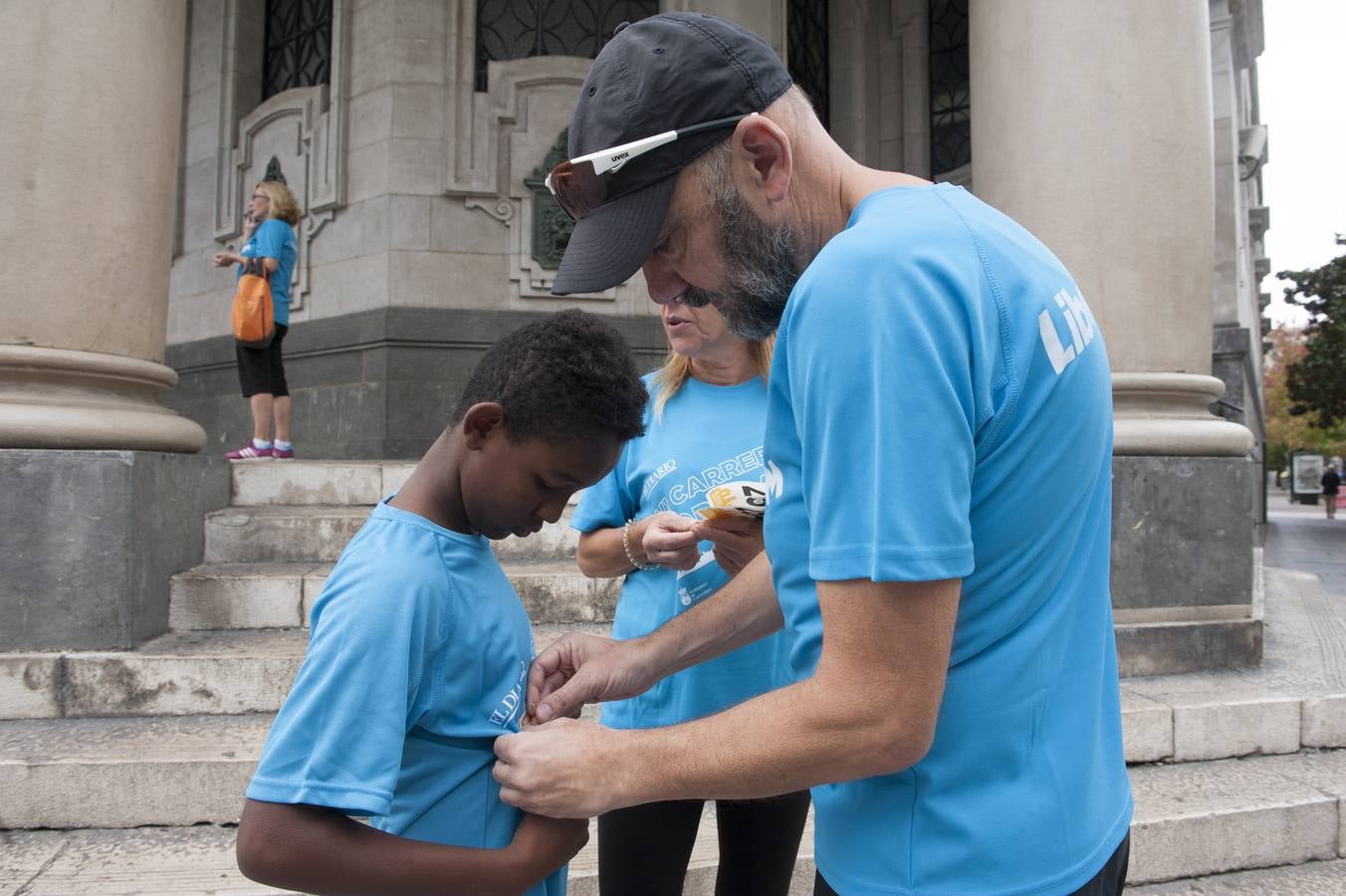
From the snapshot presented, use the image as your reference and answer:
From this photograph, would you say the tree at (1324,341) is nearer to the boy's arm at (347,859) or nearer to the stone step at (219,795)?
the stone step at (219,795)

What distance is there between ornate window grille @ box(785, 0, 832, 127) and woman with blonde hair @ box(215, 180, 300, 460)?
5.31 meters

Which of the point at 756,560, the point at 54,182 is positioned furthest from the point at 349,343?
the point at 756,560

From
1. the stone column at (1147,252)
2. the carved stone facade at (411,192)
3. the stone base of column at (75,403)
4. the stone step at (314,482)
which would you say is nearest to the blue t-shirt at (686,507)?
the stone base of column at (75,403)

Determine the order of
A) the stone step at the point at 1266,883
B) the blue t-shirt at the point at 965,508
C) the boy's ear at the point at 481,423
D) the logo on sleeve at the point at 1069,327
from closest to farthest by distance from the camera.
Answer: the blue t-shirt at the point at 965,508
the logo on sleeve at the point at 1069,327
the boy's ear at the point at 481,423
the stone step at the point at 1266,883

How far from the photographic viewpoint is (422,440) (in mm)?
7973

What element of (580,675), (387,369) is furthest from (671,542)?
(387,369)

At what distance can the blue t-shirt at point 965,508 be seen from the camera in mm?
974

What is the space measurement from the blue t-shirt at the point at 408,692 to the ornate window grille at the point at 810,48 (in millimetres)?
9066

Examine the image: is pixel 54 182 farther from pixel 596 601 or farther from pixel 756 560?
pixel 756 560

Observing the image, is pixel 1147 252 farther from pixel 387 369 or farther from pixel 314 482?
pixel 387 369

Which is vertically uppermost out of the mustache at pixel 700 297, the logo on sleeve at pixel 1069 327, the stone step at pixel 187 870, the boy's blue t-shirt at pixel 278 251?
the boy's blue t-shirt at pixel 278 251

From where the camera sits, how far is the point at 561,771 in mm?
1256

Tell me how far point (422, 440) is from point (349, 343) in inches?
41.8

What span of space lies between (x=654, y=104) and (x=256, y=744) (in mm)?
3082
